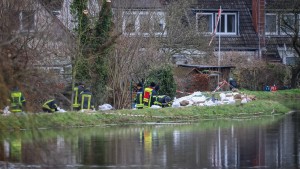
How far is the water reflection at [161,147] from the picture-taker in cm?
1909

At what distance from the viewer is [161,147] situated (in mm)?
23156

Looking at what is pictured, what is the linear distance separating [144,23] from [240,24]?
64.0 ft

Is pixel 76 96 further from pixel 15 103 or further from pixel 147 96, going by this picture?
pixel 15 103

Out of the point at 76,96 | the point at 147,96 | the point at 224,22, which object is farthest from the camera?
the point at 224,22

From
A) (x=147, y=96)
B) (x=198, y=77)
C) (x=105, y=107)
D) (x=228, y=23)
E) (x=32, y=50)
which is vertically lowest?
(x=105, y=107)

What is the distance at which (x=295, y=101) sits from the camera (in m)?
50.1

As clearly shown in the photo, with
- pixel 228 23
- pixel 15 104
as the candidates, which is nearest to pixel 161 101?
pixel 15 104

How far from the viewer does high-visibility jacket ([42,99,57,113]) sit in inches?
1222

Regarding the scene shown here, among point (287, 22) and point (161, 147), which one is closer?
point (161, 147)

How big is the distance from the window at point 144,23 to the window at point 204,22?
3.13 m

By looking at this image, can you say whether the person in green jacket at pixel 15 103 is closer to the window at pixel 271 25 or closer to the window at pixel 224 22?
the window at pixel 224 22

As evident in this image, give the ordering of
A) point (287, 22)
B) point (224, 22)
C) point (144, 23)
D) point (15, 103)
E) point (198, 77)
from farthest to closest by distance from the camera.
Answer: point (224, 22)
point (287, 22)
point (198, 77)
point (144, 23)
point (15, 103)

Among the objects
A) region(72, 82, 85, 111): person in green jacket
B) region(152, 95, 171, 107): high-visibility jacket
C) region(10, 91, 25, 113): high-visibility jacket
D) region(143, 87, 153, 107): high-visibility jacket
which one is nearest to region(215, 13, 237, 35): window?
region(152, 95, 171, 107): high-visibility jacket

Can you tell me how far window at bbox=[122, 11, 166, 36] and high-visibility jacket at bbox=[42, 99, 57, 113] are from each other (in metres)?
8.91
